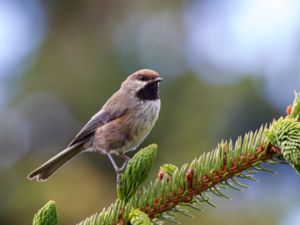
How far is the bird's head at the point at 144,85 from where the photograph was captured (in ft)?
16.9

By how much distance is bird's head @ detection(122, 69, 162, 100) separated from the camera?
5137 mm

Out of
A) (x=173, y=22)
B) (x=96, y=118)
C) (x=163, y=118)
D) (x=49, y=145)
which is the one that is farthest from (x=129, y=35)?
(x=96, y=118)

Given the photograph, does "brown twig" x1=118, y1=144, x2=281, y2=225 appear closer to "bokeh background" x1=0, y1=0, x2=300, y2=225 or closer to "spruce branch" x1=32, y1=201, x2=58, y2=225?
"spruce branch" x1=32, y1=201, x2=58, y2=225

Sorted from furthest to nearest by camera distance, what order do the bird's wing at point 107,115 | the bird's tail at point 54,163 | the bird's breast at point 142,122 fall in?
1. the bird's wing at point 107,115
2. the bird's breast at point 142,122
3. the bird's tail at point 54,163

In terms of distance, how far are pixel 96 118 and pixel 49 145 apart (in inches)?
329

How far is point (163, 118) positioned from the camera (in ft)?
45.2

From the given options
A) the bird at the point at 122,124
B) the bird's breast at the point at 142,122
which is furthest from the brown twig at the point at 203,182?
the bird's breast at the point at 142,122

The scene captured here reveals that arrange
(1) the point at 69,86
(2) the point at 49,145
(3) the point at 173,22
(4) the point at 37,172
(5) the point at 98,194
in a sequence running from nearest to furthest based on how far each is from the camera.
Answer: (4) the point at 37,172, (5) the point at 98,194, (2) the point at 49,145, (1) the point at 69,86, (3) the point at 173,22

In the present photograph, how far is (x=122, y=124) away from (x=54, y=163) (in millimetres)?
660

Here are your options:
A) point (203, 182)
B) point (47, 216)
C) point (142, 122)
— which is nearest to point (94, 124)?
point (142, 122)

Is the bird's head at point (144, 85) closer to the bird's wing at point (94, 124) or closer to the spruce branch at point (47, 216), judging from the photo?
the bird's wing at point (94, 124)

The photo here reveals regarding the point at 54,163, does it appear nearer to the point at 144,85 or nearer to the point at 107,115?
the point at 107,115

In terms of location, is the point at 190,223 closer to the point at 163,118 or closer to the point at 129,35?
the point at 163,118

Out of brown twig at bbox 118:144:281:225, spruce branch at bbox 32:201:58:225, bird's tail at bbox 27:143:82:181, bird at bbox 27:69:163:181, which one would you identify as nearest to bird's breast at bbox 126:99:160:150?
bird at bbox 27:69:163:181
